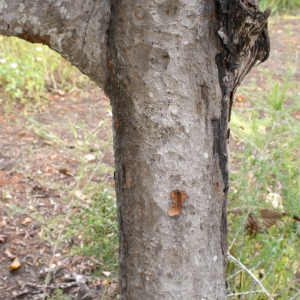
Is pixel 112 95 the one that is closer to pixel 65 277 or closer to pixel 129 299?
pixel 129 299

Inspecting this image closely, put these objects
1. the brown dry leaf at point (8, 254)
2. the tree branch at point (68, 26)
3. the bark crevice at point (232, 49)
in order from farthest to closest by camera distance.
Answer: the brown dry leaf at point (8, 254) → the tree branch at point (68, 26) → the bark crevice at point (232, 49)

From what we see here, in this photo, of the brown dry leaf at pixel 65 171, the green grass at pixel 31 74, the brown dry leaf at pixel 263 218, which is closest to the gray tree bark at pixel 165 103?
the brown dry leaf at pixel 263 218

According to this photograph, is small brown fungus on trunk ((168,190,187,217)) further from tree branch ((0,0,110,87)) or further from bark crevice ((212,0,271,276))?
tree branch ((0,0,110,87))

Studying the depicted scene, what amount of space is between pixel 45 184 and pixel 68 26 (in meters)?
1.75

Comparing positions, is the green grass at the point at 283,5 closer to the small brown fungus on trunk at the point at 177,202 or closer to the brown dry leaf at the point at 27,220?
the brown dry leaf at the point at 27,220

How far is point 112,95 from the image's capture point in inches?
47.2

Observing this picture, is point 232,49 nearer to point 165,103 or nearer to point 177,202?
point 165,103

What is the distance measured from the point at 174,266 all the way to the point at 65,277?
1162 millimetres

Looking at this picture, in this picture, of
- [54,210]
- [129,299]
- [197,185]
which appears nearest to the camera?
[197,185]

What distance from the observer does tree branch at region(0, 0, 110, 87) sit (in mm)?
1146

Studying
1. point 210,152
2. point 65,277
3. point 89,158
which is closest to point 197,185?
point 210,152

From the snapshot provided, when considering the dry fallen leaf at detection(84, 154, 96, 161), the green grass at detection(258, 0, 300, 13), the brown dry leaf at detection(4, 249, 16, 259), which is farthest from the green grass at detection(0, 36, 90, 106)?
the green grass at detection(258, 0, 300, 13)

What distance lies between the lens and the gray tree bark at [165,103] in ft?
3.50

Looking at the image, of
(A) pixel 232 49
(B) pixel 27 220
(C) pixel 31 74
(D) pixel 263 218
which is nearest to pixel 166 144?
(A) pixel 232 49
